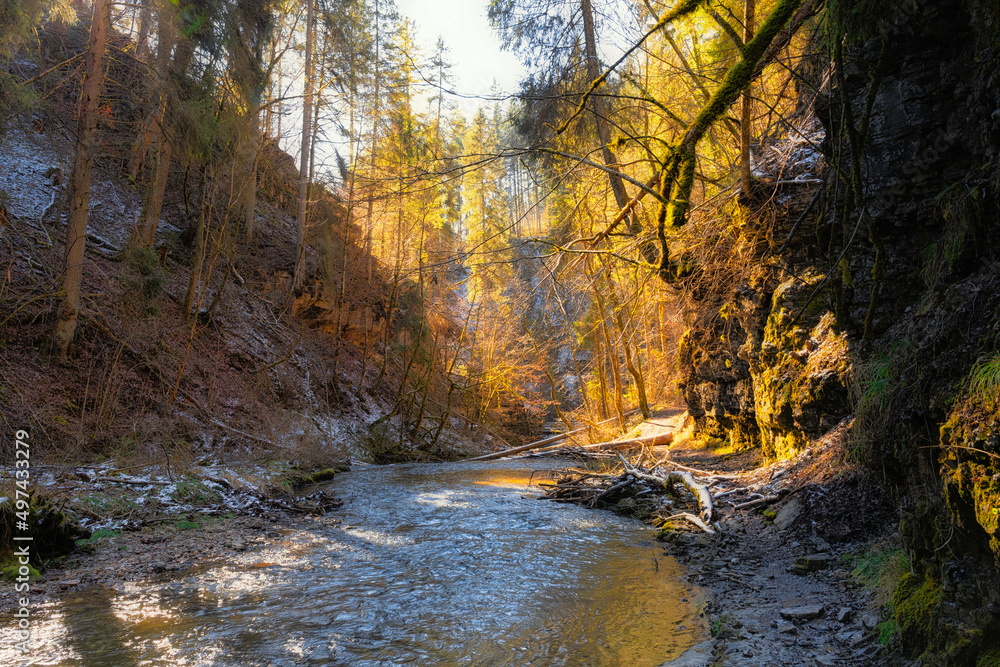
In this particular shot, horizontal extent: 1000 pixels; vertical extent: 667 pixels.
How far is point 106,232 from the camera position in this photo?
11.4 meters

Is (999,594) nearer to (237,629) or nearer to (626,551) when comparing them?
(626,551)

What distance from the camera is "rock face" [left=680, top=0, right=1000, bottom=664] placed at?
2361 millimetres

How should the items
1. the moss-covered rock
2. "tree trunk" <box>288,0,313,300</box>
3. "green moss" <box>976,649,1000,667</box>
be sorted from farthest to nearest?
"tree trunk" <box>288,0,313,300</box> < the moss-covered rock < "green moss" <box>976,649,1000,667</box>

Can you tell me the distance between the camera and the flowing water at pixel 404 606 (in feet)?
10.5

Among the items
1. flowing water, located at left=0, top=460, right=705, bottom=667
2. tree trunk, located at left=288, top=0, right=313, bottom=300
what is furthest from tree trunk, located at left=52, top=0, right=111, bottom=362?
tree trunk, located at left=288, top=0, right=313, bottom=300

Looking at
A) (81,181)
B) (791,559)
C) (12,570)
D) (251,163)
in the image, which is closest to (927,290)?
(791,559)

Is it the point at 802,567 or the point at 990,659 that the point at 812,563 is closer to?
the point at 802,567

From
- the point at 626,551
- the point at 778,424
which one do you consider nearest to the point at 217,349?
the point at 626,551

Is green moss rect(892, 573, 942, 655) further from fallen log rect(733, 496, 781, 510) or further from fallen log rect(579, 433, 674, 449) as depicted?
fallen log rect(579, 433, 674, 449)

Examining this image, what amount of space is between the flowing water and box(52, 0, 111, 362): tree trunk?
5325 millimetres

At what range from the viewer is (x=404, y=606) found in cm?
400

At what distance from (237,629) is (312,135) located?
1555 centimetres

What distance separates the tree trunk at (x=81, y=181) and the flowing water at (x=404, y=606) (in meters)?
5.33

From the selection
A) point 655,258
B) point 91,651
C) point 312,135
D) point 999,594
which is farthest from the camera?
point 312,135
